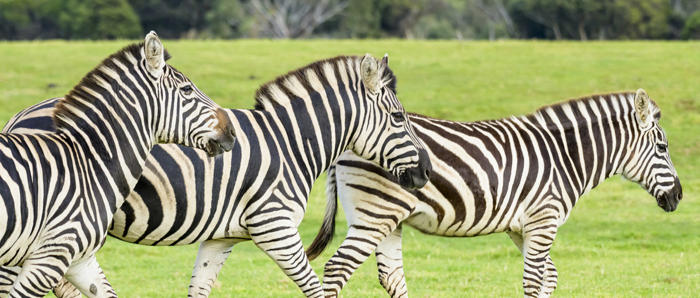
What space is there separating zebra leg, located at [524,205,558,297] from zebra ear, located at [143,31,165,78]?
3.86 metres

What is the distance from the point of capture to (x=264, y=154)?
7.23 metres

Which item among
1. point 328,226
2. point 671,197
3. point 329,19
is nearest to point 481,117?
point 671,197

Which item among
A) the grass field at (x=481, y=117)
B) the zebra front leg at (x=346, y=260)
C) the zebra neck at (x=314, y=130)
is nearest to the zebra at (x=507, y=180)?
the zebra front leg at (x=346, y=260)

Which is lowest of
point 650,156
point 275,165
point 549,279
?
point 549,279

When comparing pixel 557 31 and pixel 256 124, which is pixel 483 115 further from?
pixel 557 31

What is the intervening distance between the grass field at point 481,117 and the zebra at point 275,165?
3829 millimetres

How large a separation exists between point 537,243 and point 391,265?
141 centimetres

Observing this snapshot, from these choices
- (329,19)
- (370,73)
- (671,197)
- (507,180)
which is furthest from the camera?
(329,19)

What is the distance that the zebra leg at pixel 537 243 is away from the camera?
8438 millimetres

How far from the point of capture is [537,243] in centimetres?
844

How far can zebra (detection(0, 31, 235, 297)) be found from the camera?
607cm

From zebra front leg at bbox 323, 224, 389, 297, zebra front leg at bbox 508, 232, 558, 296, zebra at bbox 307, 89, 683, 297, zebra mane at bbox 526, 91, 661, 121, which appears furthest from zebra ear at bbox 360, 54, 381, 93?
zebra front leg at bbox 508, 232, 558, 296

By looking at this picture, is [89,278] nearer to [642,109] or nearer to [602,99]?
[602,99]

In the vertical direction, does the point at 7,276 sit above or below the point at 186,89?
below
